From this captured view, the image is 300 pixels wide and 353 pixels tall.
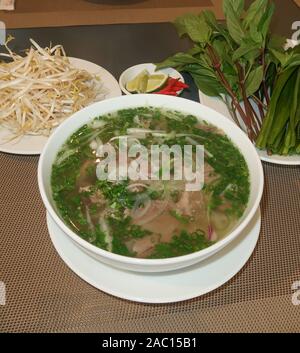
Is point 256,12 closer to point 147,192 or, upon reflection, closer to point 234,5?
point 234,5

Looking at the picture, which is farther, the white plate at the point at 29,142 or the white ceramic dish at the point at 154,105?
the white plate at the point at 29,142

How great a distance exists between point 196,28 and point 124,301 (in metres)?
1.16

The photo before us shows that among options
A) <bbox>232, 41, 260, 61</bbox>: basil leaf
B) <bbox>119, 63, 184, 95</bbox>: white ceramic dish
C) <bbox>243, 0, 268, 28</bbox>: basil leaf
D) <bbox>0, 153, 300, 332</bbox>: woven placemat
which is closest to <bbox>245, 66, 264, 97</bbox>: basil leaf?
<bbox>232, 41, 260, 61</bbox>: basil leaf

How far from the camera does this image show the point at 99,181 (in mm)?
1230

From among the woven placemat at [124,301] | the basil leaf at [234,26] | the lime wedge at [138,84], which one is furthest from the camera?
the lime wedge at [138,84]

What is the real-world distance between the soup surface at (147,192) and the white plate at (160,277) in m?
0.08

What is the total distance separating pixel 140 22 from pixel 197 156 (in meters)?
1.33

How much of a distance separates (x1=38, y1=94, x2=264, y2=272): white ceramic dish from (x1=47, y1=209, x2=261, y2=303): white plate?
8 centimetres

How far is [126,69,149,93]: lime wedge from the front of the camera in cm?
176

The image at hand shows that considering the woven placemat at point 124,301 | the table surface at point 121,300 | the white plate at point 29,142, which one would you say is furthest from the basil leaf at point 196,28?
the woven placemat at point 124,301

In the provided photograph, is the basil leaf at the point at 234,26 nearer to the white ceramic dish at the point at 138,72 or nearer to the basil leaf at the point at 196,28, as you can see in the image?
the basil leaf at the point at 196,28

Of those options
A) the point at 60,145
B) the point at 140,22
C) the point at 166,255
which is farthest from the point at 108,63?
the point at 166,255

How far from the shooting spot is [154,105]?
146 centimetres

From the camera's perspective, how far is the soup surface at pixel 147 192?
3.61 feet
